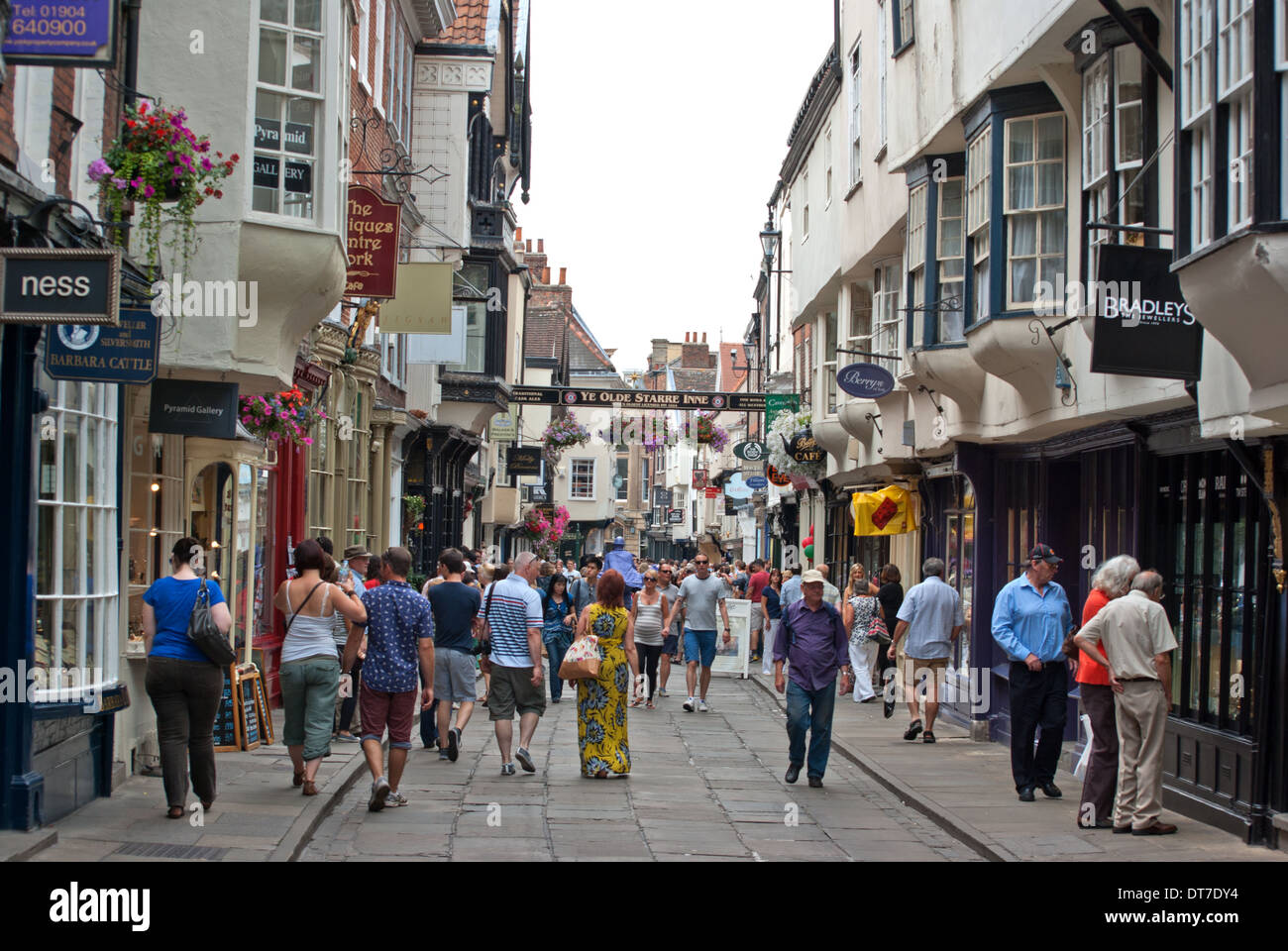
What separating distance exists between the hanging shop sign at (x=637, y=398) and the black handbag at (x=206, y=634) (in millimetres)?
27925

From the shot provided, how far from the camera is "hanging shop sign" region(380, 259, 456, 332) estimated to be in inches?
835

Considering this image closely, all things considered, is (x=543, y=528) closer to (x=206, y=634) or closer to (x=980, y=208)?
(x=980, y=208)

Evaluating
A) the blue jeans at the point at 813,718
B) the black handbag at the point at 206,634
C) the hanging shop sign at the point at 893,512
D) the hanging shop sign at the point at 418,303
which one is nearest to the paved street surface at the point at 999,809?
the blue jeans at the point at 813,718

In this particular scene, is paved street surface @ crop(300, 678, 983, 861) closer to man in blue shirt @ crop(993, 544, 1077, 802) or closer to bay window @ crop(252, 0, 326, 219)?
man in blue shirt @ crop(993, 544, 1077, 802)

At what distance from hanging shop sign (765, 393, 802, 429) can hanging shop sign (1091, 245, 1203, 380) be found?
22372 mm

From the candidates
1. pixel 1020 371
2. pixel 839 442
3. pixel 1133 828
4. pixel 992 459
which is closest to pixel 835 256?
pixel 839 442

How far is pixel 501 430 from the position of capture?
42.3 metres

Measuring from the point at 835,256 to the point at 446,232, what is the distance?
7.86 m

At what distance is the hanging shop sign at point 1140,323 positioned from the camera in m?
10.4

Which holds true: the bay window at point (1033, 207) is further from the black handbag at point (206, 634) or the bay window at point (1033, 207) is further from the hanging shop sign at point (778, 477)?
the hanging shop sign at point (778, 477)

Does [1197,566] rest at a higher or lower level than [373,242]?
lower

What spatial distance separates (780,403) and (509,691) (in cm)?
2237

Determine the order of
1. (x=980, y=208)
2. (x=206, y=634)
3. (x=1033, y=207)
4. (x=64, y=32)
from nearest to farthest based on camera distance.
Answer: (x=64, y=32)
(x=206, y=634)
(x=1033, y=207)
(x=980, y=208)

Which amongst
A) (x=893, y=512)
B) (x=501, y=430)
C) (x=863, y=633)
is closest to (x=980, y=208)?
(x=863, y=633)
